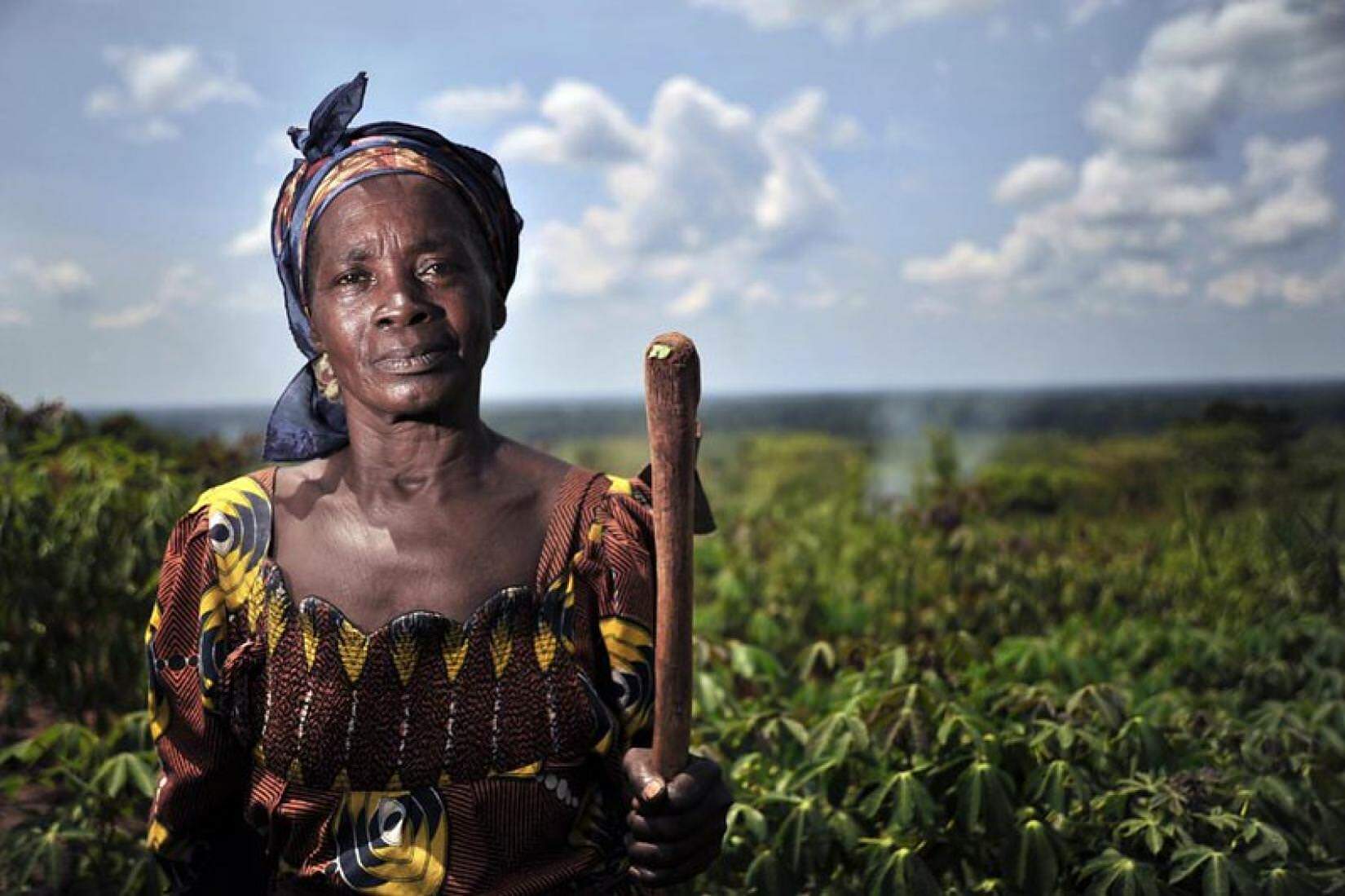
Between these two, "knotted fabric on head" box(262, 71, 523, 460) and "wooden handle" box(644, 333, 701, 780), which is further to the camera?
"knotted fabric on head" box(262, 71, 523, 460)

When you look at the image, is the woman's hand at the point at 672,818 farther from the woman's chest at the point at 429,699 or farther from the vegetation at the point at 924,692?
the vegetation at the point at 924,692

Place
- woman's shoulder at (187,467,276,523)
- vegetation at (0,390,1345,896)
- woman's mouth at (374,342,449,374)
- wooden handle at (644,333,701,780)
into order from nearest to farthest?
wooden handle at (644,333,701,780)
woman's mouth at (374,342,449,374)
woman's shoulder at (187,467,276,523)
vegetation at (0,390,1345,896)

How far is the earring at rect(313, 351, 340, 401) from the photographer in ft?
5.13

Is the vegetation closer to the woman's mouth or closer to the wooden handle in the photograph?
the wooden handle

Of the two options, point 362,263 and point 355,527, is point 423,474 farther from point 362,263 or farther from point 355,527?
point 362,263

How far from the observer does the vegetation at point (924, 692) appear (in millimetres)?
2111

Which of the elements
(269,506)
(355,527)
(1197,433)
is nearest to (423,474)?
(355,527)

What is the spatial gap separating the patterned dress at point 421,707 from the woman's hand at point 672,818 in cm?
10

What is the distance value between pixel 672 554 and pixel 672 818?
0.92 feet

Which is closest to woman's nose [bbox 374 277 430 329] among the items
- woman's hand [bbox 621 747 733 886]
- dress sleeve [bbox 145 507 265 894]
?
dress sleeve [bbox 145 507 265 894]

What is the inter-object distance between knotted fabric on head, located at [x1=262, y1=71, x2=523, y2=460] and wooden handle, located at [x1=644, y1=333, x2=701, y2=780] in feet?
1.19

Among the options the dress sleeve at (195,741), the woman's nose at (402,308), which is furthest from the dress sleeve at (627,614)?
the dress sleeve at (195,741)

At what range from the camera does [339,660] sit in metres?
1.42

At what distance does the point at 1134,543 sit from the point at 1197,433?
3397 mm
